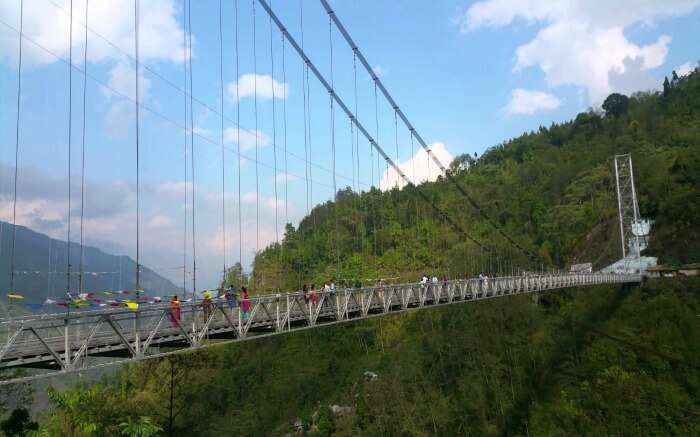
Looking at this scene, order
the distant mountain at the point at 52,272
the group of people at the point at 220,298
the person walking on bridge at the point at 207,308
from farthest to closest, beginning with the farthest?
the distant mountain at the point at 52,272
the person walking on bridge at the point at 207,308
the group of people at the point at 220,298

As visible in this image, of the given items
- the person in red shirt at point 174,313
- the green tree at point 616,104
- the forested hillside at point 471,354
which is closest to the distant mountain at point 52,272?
the person in red shirt at point 174,313

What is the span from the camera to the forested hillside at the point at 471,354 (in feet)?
90.2

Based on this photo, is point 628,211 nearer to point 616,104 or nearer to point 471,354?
point 471,354

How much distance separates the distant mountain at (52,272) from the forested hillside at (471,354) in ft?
19.2

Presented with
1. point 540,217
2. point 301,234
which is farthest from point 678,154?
point 301,234

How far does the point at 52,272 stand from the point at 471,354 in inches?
1274

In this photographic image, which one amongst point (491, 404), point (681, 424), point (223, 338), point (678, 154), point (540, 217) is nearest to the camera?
point (223, 338)

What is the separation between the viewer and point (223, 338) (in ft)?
36.5

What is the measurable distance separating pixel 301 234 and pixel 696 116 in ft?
154

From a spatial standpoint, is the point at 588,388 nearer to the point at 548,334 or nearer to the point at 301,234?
the point at 548,334

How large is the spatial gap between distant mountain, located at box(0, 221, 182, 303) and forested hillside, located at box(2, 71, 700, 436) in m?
5.85

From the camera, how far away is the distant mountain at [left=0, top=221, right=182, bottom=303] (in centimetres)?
1398

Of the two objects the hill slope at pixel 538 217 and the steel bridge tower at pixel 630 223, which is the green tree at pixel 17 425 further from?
the steel bridge tower at pixel 630 223

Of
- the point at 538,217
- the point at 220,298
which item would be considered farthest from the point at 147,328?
the point at 538,217
